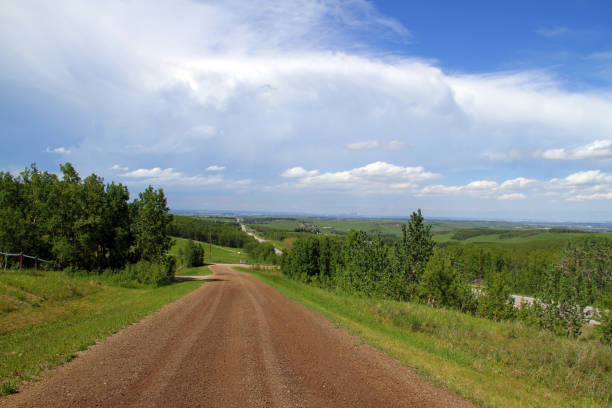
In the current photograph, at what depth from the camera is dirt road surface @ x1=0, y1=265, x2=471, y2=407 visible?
6.26 m

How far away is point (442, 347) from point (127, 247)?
3653cm

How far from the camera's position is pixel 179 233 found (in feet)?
476

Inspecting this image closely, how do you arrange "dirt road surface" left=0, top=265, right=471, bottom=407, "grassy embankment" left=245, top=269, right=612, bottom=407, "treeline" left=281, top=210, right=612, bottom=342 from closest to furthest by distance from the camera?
"dirt road surface" left=0, top=265, right=471, bottom=407 < "grassy embankment" left=245, top=269, right=612, bottom=407 < "treeline" left=281, top=210, right=612, bottom=342

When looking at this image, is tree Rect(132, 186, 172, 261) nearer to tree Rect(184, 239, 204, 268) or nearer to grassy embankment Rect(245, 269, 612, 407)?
grassy embankment Rect(245, 269, 612, 407)

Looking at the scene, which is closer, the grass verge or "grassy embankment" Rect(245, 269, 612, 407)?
"grassy embankment" Rect(245, 269, 612, 407)

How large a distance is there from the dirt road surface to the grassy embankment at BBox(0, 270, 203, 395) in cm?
51

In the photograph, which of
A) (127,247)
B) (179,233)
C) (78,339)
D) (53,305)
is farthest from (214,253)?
(78,339)

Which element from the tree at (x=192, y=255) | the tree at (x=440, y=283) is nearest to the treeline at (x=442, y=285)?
the tree at (x=440, y=283)

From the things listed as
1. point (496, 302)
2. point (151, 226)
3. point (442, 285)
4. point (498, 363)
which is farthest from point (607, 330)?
point (151, 226)

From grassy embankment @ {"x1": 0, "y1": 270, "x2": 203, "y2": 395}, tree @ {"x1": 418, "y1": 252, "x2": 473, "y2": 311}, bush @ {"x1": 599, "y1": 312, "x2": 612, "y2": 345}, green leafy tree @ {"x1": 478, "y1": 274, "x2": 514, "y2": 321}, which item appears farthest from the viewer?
green leafy tree @ {"x1": 478, "y1": 274, "x2": 514, "y2": 321}

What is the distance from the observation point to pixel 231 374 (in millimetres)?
7602

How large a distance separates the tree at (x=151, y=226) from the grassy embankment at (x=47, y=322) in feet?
49.6

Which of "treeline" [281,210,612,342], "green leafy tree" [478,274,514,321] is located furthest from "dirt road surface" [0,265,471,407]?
"green leafy tree" [478,274,514,321]

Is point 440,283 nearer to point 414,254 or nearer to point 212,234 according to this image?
point 414,254
